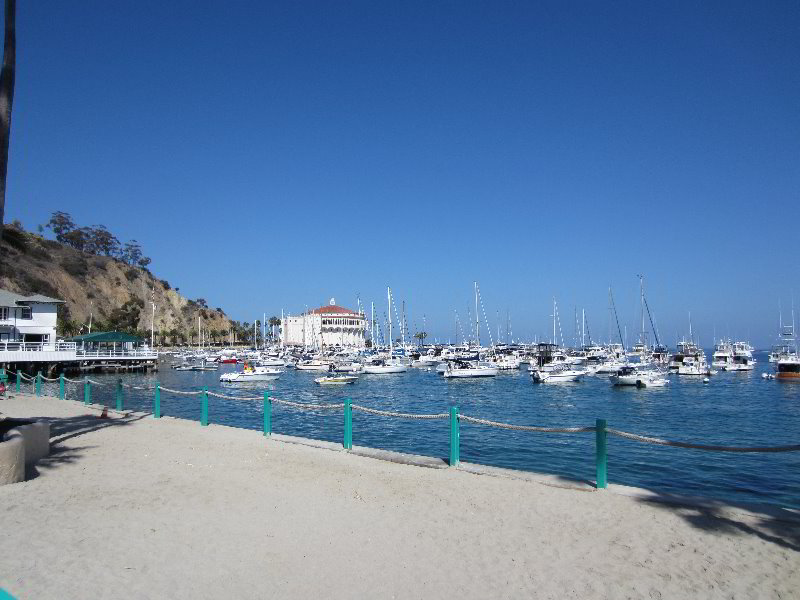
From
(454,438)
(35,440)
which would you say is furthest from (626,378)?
(35,440)

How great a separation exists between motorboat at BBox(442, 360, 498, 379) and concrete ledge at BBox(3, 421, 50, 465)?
5114 centimetres

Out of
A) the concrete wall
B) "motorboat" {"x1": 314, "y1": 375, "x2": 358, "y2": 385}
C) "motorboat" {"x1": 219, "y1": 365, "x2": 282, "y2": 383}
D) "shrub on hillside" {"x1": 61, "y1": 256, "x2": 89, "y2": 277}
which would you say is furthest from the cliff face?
the concrete wall

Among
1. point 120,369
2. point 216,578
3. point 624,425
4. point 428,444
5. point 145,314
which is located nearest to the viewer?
point 216,578

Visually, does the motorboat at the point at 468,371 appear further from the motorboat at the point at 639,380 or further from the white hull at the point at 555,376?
the motorboat at the point at 639,380

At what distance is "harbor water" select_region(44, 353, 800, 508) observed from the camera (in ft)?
52.8

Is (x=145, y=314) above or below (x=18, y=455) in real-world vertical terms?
above

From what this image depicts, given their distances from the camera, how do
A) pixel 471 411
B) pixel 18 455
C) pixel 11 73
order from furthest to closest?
pixel 471 411 → pixel 11 73 → pixel 18 455

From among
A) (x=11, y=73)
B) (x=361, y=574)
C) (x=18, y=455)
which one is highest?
(x=11, y=73)

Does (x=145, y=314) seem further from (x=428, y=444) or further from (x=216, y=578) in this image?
(x=216, y=578)

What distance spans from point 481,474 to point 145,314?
130 metres

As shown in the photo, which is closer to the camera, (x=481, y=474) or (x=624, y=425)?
(x=481, y=474)

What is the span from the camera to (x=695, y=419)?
1230 inches

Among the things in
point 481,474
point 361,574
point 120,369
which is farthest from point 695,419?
point 120,369

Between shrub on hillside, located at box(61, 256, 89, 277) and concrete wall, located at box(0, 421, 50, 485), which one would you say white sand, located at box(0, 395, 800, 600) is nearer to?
concrete wall, located at box(0, 421, 50, 485)
